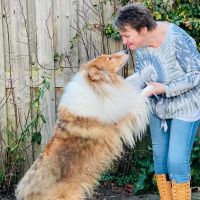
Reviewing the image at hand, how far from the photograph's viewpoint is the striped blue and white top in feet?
12.5

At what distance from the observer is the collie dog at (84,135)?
4.03 m

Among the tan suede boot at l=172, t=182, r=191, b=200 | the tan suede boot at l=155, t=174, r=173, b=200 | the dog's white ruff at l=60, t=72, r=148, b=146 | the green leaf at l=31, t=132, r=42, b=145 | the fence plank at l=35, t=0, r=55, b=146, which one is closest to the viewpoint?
the tan suede boot at l=172, t=182, r=191, b=200

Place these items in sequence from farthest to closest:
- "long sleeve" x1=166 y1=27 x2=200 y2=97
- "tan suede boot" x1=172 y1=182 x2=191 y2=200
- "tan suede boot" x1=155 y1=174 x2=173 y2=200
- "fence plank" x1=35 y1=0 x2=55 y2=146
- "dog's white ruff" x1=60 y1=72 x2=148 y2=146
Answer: "fence plank" x1=35 y1=0 x2=55 y2=146 → "tan suede boot" x1=155 y1=174 x2=173 y2=200 → "dog's white ruff" x1=60 y1=72 x2=148 y2=146 → "tan suede boot" x1=172 y1=182 x2=191 y2=200 → "long sleeve" x1=166 y1=27 x2=200 y2=97

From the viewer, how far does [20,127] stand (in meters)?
5.36

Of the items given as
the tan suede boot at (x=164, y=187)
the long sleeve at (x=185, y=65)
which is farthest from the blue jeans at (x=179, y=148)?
the long sleeve at (x=185, y=65)

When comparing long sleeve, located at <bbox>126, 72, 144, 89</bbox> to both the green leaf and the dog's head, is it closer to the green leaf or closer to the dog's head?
the dog's head

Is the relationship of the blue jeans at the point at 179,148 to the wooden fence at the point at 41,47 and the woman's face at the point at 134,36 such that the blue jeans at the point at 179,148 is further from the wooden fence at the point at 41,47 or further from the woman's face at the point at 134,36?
the wooden fence at the point at 41,47

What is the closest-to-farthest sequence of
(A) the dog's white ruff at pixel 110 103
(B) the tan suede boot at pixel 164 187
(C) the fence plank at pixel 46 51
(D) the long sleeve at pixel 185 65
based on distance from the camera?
1. (D) the long sleeve at pixel 185 65
2. (A) the dog's white ruff at pixel 110 103
3. (B) the tan suede boot at pixel 164 187
4. (C) the fence plank at pixel 46 51

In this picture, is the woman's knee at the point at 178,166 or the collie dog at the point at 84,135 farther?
the collie dog at the point at 84,135

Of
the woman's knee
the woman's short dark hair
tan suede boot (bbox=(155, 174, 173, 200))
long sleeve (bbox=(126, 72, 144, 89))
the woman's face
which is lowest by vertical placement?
tan suede boot (bbox=(155, 174, 173, 200))

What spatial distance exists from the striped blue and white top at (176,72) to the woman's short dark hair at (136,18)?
0.17 metres

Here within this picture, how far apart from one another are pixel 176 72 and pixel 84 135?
90 centimetres

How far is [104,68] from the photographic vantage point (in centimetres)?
425

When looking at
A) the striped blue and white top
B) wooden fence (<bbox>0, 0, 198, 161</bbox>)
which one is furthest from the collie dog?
wooden fence (<bbox>0, 0, 198, 161</bbox>)
